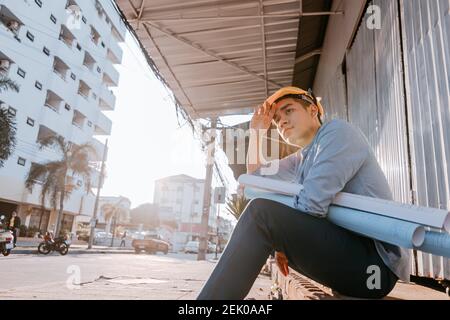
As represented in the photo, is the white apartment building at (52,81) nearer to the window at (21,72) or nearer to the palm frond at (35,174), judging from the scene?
the window at (21,72)

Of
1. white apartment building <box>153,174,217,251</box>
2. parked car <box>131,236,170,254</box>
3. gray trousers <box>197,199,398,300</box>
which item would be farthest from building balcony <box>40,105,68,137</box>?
white apartment building <box>153,174,217,251</box>

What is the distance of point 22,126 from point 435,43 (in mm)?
29148

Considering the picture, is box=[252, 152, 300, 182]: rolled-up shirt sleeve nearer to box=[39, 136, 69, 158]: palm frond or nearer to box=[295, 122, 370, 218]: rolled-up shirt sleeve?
box=[295, 122, 370, 218]: rolled-up shirt sleeve

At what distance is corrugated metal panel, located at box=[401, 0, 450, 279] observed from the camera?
1.98m

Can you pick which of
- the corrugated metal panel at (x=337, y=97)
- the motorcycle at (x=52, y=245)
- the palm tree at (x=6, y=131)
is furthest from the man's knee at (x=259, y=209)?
the palm tree at (x=6, y=131)

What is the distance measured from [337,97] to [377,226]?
162 inches

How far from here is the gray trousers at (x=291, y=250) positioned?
1.28 meters

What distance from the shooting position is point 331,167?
1365mm

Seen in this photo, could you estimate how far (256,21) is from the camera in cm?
509

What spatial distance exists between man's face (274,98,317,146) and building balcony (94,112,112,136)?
39.1 metres

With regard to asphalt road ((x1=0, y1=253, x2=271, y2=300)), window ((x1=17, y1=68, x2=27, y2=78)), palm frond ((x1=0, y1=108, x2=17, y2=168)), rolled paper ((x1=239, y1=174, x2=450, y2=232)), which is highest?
window ((x1=17, y1=68, x2=27, y2=78))

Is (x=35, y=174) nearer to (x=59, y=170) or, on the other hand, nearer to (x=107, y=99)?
(x=59, y=170)

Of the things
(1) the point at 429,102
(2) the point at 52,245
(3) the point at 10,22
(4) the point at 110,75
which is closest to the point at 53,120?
(3) the point at 10,22

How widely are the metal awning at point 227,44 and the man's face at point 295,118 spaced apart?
3.28 meters
